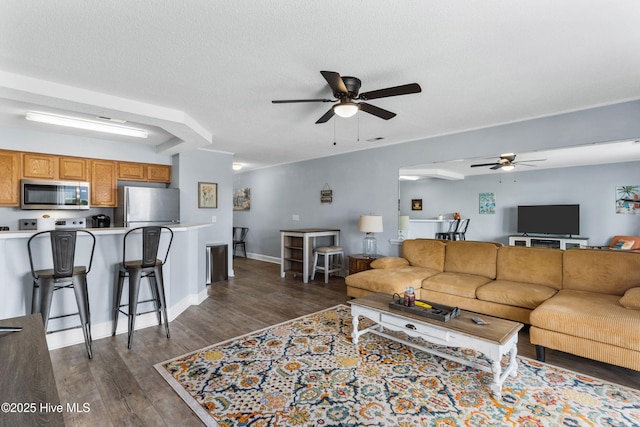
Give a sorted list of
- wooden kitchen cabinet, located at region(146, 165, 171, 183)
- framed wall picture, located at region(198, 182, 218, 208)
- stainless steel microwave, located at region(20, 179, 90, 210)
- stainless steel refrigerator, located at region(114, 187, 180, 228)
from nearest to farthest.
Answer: stainless steel microwave, located at region(20, 179, 90, 210) < stainless steel refrigerator, located at region(114, 187, 180, 228) < wooden kitchen cabinet, located at region(146, 165, 171, 183) < framed wall picture, located at region(198, 182, 218, 208)

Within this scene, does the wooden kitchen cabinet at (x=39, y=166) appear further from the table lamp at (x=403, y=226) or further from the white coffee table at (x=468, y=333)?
the table lamp at (x=403, y=226)

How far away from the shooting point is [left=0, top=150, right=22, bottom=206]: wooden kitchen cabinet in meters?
4.30

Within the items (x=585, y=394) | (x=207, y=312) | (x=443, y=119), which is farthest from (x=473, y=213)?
(x=207, y=312)

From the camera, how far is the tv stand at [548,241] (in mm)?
3648

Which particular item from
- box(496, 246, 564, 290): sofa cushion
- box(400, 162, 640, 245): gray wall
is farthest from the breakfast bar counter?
box(496, 246, 564, 290): sofa cushion

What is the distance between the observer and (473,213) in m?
4.46

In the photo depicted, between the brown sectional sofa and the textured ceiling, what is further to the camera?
the brown sectional sofa

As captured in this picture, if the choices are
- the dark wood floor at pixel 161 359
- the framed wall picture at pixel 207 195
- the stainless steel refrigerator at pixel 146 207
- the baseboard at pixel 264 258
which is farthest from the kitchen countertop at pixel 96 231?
the baseboard at pixel 264 258

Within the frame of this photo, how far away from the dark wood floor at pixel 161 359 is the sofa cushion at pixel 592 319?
1.08 ft

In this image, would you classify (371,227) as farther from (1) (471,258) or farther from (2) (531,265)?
(2) (531,265)

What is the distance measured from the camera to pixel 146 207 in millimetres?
5039

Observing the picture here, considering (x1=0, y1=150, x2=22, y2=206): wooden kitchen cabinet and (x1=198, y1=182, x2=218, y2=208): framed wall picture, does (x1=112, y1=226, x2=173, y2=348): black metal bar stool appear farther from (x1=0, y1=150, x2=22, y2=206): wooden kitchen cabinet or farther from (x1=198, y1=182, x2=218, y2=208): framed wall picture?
(x1=198, y1=182, x2=218, y2=208): framed wall picture

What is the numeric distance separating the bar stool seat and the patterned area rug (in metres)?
2.72

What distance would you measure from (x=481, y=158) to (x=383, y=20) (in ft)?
10.2
